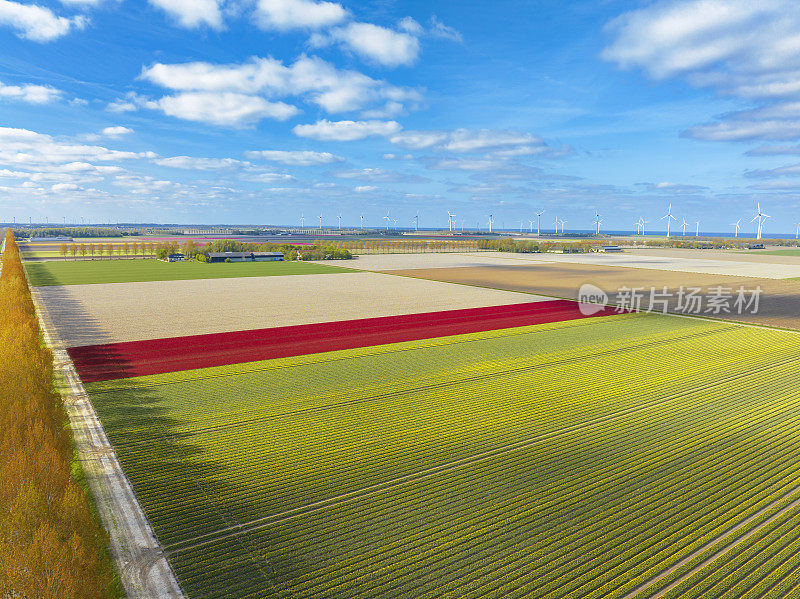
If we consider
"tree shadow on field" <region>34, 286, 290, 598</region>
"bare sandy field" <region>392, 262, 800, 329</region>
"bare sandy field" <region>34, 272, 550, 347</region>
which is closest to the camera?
"tree shadow on field" <region>34, 286, 290, 598</region>

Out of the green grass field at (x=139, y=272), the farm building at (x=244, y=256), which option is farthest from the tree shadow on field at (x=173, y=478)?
the farm building at (x=244, y=256)

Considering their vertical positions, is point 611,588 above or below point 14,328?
below

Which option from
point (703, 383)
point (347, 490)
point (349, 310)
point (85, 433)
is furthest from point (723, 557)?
point (349, 310)

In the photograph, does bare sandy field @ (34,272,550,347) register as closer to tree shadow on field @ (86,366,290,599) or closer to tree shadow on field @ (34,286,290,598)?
tree shadow on field @ (34,286,290,598)

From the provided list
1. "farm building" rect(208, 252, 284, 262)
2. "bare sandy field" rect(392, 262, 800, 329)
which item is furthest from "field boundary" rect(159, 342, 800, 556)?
"farm building" rect(208, 252, 284, 262)

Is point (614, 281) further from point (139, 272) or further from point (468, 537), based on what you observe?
point (139, 272)

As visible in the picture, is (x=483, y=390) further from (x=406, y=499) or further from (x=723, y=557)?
(x=723, y=557)
